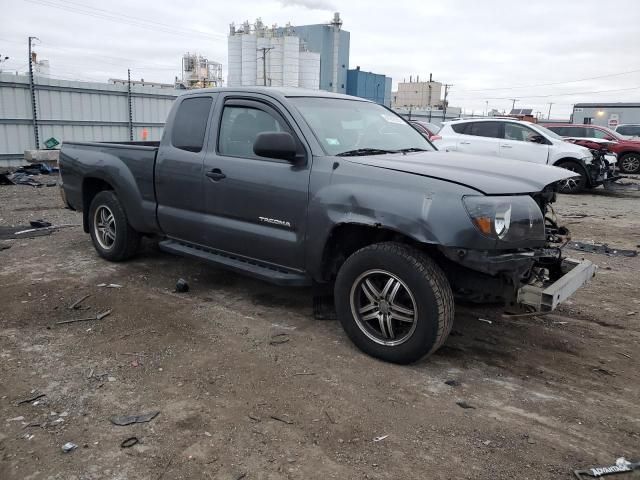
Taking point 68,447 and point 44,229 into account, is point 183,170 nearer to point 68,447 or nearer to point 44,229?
point 68,447

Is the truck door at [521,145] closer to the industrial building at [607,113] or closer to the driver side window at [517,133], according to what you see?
the driver side window at [517,133]

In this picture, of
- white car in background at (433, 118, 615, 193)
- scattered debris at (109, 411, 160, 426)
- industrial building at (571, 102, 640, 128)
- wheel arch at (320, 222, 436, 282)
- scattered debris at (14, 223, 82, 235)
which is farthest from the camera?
industrial building at (571, 102, 640, 128)

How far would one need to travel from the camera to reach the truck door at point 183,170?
4.81 meters

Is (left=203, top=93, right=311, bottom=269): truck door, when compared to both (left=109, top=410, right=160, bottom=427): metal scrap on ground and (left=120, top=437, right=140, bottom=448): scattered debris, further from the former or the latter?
(left=120, top=437, right=140, bottom=448): scattered debris

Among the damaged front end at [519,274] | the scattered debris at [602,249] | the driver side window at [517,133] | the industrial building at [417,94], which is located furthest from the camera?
the industrial building at [417,94]

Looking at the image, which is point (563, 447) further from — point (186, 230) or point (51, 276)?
point (51, 276)

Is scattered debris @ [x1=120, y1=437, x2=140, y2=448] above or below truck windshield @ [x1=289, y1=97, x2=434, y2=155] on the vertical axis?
below

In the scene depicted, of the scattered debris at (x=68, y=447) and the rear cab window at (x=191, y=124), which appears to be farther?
the rear cab window at (x=191, y=124)

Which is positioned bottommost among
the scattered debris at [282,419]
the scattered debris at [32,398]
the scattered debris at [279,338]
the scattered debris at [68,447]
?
the scattered debris at [32,398]

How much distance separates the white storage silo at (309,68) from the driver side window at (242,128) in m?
34.7

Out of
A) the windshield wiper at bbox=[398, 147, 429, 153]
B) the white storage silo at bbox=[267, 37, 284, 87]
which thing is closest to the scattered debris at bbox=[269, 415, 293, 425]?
the windshield wiper at bbox=[398, 147, 429, 153]

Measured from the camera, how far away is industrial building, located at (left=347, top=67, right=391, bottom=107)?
4306cm

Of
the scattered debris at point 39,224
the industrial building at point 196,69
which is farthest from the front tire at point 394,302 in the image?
the industrial building at point 196,69

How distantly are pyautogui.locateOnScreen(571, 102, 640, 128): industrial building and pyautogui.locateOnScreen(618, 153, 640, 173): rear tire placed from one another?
783 inches
